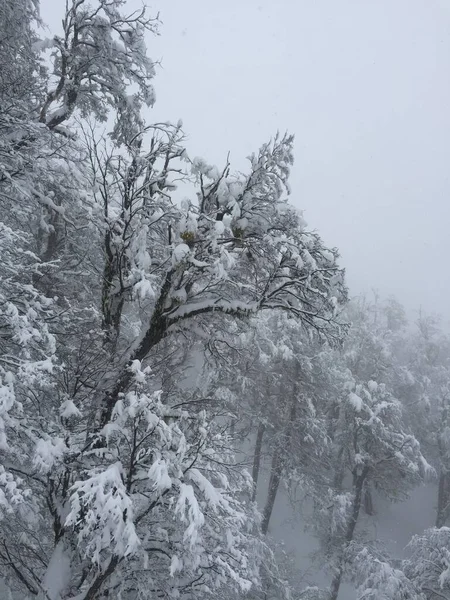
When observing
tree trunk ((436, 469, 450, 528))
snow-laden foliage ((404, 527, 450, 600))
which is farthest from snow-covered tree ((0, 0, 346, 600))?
tree trunk ((436, 469, 450, 528))

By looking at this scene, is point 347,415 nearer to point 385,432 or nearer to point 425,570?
point 385,432

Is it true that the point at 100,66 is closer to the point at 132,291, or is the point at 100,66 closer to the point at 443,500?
the point at 132,291

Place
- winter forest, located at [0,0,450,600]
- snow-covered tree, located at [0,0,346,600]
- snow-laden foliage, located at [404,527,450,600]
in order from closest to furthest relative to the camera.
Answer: winter forest, located at [0,0,450,600], snow-covered tree, located at [0,0,346,600], snow-laden foliage, located at [404,527,450,600]

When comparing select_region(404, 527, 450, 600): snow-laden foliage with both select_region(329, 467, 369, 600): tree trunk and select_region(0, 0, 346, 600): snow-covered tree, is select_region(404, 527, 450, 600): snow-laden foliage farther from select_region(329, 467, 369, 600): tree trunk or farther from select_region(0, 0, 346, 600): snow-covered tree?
select_region(0, 0, 346, 600): snow-covered tree

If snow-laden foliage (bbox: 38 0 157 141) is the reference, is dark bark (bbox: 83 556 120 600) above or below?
below

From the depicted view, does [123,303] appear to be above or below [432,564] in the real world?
above

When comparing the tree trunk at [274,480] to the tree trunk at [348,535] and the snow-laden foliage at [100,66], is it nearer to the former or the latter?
the tree trunk at [348,535]

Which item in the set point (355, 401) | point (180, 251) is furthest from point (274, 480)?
point (180, 251)

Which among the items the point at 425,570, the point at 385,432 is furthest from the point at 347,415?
the point at 425,570

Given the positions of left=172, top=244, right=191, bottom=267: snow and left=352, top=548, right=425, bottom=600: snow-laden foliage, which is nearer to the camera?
left=172, top=244, right=191, bottom=267: snow

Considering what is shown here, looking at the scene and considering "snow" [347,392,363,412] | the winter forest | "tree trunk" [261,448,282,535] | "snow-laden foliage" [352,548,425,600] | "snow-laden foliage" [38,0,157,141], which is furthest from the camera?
"tree trunk" [261,448,282,535]

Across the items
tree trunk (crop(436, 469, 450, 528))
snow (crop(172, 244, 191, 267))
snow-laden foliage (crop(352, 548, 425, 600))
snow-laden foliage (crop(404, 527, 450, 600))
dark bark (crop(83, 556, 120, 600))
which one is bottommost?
dark bark (crop(83, 556, 120, 600))

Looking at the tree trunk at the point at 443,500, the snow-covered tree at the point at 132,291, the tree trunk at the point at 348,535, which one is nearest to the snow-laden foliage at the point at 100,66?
the snow-covered tree at the point at 132,291

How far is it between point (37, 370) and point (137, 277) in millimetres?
1853
